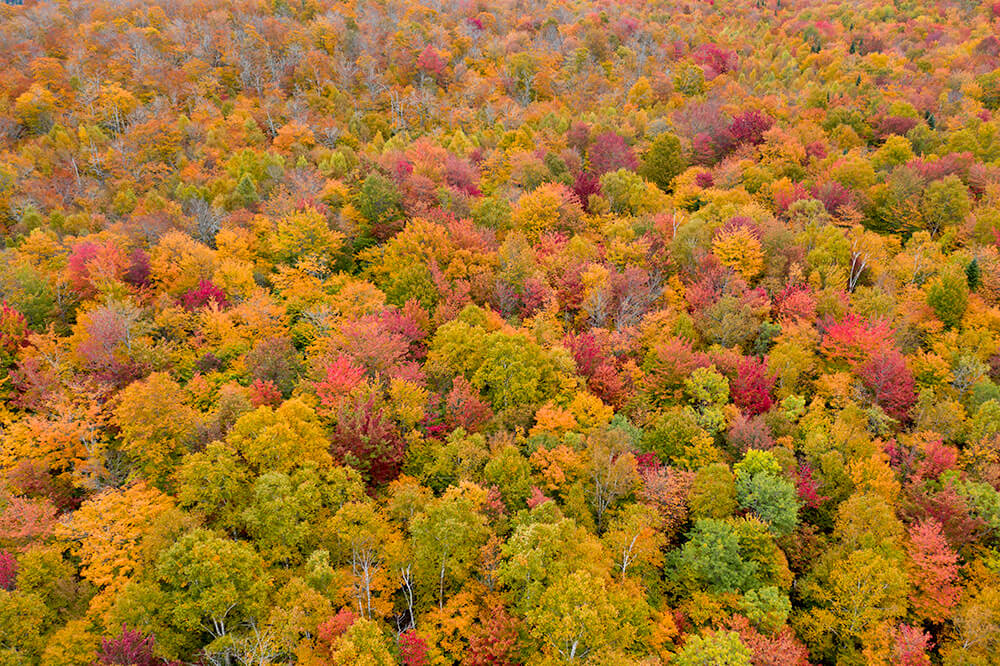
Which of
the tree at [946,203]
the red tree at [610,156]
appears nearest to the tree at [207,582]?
the red tree at [610,156]

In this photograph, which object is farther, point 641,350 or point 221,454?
point 641,350

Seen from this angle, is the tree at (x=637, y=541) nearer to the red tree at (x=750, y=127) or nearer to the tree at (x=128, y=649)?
the tree at (x=128, y=649)

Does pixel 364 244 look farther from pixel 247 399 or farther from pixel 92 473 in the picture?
pixel 92 473

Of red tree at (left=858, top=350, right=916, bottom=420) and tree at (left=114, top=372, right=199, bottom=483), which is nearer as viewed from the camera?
tree at (left=114, top=372, right=199, bottom=483)

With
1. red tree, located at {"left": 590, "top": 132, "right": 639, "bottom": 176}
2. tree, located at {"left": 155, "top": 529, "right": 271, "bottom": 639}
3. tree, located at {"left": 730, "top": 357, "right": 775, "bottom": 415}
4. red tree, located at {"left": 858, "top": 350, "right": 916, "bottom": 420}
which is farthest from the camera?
red tree, located at {"left": 590, "top": 132, "right": 639, "bottom": 176}

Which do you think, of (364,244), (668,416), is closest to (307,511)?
(668,416)

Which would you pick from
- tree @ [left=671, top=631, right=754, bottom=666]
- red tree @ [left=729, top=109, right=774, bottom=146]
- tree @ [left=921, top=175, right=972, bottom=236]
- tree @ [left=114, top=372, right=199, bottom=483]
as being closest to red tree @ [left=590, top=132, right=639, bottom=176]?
red tree @ [left=729, top=109, right=774, bottom=146]

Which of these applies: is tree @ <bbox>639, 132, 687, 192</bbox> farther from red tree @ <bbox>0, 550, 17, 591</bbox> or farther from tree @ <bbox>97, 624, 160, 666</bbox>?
red tree @ <bbox>0, 550, 17, 591</bbox>

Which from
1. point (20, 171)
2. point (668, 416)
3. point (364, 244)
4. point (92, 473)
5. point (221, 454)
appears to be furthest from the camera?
point (20, 171)
